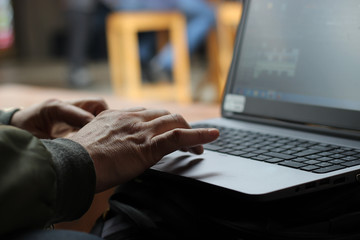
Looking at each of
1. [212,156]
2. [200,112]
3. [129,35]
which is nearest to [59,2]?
[129,35]

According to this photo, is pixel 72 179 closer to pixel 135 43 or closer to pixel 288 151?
pixel 288 151

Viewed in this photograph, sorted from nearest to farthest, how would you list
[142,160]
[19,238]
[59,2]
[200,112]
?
1. [19,238]
2. [142,160]
3. [200,112]
4. [59,2]

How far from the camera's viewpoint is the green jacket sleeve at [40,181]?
443 millimetres

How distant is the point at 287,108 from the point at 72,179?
451 millimetres

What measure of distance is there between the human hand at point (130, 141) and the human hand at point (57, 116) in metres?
0.16

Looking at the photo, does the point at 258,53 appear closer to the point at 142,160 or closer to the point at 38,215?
the point at 142,160

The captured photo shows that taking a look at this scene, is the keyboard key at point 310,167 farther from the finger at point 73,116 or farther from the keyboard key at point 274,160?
the finger at point 73,116

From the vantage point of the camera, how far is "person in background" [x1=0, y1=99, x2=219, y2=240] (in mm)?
450

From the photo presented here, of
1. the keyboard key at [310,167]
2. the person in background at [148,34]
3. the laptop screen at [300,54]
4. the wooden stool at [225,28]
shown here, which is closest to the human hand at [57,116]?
the laptop screen at [300,54]

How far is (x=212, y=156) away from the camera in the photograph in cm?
67

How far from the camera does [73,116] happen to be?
32.4 inches

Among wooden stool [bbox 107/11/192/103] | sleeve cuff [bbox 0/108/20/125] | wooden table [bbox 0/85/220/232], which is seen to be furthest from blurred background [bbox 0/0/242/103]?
sleeve cuff [bbox 0/108/20/125]

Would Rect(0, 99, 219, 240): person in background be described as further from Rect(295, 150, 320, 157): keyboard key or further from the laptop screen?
the laptop screen

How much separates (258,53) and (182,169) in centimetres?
36
